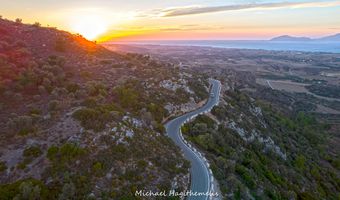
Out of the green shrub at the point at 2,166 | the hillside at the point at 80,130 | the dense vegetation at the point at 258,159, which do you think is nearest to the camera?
the hillside at the point at 80,130

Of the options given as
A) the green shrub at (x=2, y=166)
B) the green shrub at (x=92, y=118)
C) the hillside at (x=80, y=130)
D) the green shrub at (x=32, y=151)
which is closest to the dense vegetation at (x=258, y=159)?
the hillside at (x=80, y=130)

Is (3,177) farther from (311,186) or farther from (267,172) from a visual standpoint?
(311,186)

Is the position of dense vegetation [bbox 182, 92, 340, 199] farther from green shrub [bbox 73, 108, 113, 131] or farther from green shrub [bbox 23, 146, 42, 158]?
green shrub [bbox 23, 146, 42, 158]

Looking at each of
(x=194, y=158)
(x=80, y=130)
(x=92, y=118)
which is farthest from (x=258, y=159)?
(x=80, y=130)

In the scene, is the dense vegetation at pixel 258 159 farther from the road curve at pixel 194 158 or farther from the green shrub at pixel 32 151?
the green shrub at pixel 32 151

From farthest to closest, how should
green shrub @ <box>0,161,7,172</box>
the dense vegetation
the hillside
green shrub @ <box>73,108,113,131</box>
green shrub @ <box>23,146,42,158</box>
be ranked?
the dense vegetation
green shrub @ <box>73,108,113,131</box>
green shrub @ <box>23,146,42,158</box>
green shrub @ <box>0,161,7,172</box>
the hillside

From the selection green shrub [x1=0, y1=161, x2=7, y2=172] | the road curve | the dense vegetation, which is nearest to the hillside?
green shrub [x1=0, y1=161, x2=7, y2=172]

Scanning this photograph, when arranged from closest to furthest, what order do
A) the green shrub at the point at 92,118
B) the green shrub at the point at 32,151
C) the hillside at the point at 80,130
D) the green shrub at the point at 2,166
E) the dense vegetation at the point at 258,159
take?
the hillside at the point at 80,130, the green shrub at the point at 2,166, the green shrub at the point at 32,151, the green shrub at the point at 92,118, the dense vegetation at the point at 258,159

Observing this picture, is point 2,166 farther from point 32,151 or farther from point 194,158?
point 194,158
